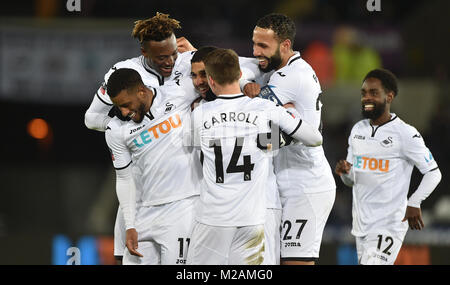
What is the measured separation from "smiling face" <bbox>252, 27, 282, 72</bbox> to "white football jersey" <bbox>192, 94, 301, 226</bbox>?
65 cm

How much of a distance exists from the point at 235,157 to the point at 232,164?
0.05 meters

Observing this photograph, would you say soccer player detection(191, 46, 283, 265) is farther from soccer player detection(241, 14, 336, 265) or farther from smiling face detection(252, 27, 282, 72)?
smiling face detection(252, 27, 282, 72)

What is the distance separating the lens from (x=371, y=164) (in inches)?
264

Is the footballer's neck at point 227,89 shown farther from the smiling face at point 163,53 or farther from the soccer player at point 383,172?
the soccer player at point 383,172

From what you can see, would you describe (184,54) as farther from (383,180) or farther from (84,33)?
(84,33)

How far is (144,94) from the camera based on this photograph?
5590 mm

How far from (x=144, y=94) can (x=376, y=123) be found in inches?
93.1

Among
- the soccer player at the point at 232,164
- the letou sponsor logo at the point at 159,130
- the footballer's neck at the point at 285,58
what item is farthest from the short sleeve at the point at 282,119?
the letou sponsor logo at the point at 159,130

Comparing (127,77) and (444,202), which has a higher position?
(127,77)

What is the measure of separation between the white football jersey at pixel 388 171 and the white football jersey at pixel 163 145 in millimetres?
1851

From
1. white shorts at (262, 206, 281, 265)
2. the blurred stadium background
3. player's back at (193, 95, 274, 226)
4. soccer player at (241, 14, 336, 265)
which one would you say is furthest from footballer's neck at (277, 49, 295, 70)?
the blurred stadium background

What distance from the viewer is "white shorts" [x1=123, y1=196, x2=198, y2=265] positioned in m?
5.69

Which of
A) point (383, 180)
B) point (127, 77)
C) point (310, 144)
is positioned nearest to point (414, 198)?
point (383, 180)
